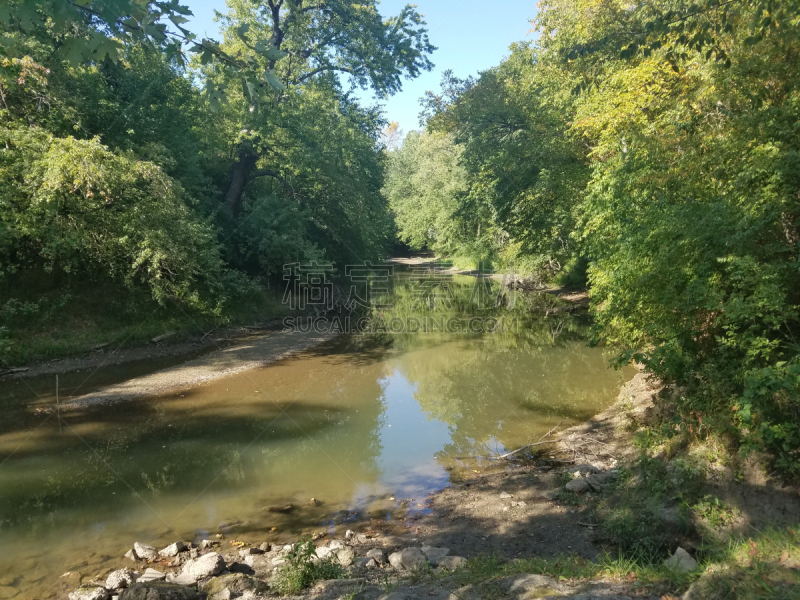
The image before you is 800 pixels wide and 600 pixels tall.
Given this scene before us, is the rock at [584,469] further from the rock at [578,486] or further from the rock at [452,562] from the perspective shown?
the rock at [452,562]

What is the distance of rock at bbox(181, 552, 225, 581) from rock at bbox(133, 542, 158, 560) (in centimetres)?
64

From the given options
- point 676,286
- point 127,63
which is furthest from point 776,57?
point 127,63

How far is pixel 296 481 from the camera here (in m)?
7.44

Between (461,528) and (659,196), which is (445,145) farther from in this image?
(461,528)

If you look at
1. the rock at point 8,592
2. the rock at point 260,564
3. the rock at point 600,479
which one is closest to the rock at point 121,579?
Answer: the rock at point 8,592

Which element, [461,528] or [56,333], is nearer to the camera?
[461,528]

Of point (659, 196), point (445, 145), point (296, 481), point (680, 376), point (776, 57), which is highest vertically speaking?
point (445, 145)

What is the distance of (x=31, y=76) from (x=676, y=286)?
50.2 feet

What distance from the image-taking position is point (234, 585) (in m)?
4.45

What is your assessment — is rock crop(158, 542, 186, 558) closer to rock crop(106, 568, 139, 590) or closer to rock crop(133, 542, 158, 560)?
rock crop(133, 542, 158, 560)

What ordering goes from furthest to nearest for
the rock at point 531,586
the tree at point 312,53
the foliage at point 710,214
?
the tree at point 312,53 → the foliage at point 710,214 → the rock at point 531,586

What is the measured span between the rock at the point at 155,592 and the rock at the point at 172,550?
4.32 feet

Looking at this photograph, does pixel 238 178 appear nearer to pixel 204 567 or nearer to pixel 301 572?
pixel 204 567

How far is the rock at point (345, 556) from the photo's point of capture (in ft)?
16.4
